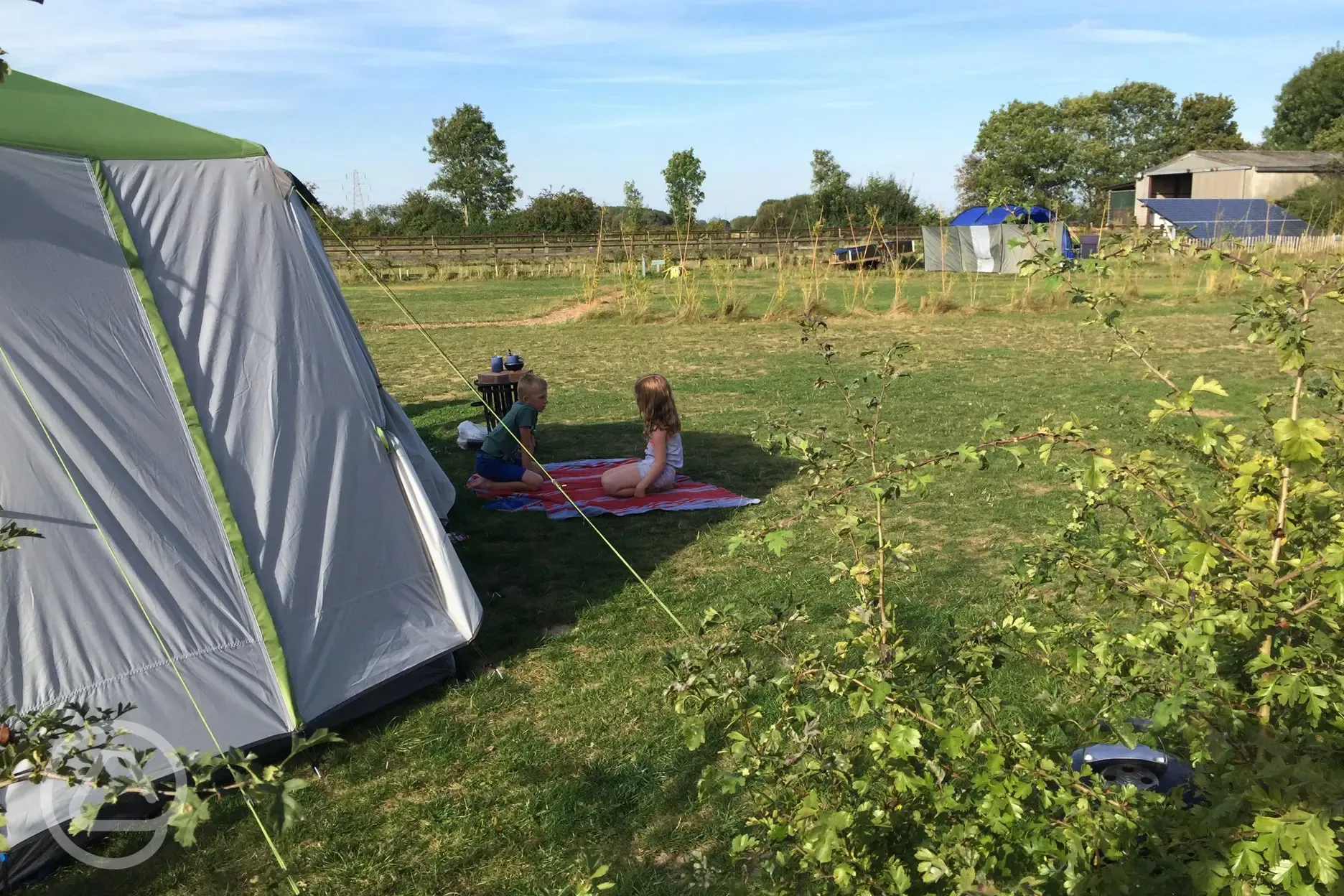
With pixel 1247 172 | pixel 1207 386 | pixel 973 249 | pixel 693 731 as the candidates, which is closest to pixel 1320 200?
pixel 1247 172

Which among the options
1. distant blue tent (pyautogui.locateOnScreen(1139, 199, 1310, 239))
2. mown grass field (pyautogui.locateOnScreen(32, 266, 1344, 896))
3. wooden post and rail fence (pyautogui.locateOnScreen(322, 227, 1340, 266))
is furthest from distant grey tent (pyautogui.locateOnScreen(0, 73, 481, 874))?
distant blue tent (pyautogui.locateOnScreen(1139, 199, 1310, 239))

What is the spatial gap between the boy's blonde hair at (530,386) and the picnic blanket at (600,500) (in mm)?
642

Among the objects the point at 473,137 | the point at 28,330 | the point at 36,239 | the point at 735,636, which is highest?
the point at 473,137

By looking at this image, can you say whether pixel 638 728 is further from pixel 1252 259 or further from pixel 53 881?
pixel 1252 259

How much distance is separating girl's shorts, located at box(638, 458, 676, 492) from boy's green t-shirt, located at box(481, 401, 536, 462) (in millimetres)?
791

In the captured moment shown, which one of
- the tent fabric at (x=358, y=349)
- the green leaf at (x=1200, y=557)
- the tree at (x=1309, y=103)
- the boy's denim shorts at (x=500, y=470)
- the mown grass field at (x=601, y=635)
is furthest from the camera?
the tree at (x=1309, y=103)

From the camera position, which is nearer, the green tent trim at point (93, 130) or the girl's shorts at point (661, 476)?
the green tent trim at point (93, 130)

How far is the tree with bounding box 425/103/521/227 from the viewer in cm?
5200

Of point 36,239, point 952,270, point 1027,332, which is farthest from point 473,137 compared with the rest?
point 36,239

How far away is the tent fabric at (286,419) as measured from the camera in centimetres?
347

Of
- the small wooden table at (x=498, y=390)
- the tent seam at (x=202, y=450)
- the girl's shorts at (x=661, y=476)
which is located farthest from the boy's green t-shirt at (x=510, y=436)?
the tent seam at (x=202, y=450)

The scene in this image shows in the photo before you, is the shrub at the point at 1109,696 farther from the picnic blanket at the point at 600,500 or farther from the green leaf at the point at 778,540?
the picnic blanket at the point at 600,500

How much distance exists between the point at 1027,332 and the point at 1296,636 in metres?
13.0

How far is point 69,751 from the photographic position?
4.90 feet
